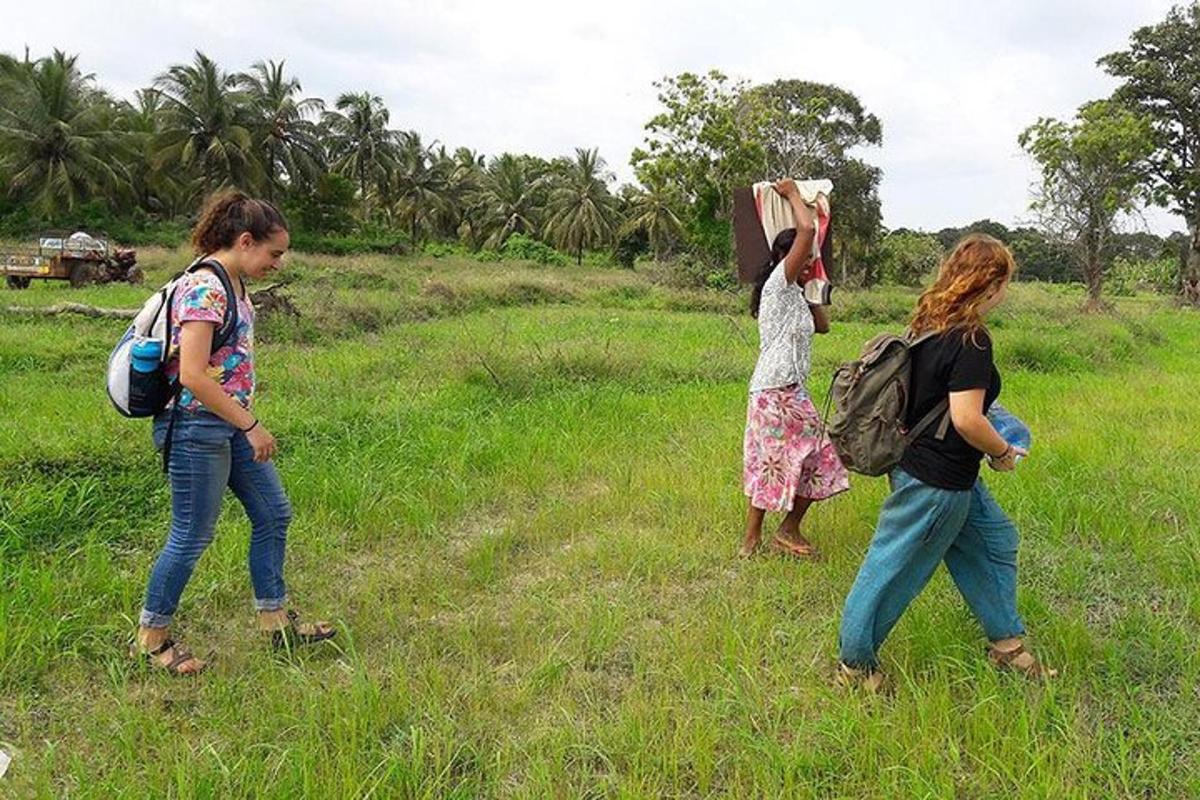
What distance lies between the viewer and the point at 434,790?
2.08 m

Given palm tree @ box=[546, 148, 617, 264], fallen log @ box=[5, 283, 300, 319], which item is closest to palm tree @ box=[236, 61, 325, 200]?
palm tree @ box=[546, 148, 617, 264]

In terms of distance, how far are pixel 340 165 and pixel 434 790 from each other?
42459 mm

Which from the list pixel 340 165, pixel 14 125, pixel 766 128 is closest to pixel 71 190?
pixel 14 125

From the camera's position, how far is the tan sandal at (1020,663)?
2.60 metres

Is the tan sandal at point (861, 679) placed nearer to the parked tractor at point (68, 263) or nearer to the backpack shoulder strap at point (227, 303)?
the backpack shoulder strap at point (227, 303)

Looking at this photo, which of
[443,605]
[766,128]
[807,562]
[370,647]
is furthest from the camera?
[766,128]

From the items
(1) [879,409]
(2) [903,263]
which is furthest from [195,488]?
(2) [903,263]

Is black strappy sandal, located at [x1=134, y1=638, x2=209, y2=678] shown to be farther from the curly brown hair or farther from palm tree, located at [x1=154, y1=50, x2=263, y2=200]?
palm tree, located at [x1=154, y1=50, x2=263, y2=200]

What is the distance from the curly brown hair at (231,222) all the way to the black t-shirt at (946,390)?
6.90ft

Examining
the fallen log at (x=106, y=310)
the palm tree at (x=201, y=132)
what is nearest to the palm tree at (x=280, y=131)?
the palm tree at (x=201, y=132)

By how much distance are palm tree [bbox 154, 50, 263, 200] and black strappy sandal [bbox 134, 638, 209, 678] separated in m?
33.6

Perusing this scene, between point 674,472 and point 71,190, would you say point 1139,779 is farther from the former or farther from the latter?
point 71,190

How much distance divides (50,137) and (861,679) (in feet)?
119

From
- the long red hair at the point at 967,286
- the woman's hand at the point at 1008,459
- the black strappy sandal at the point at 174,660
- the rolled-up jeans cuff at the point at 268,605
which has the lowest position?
the black strappy sandal at the point at 174,660
